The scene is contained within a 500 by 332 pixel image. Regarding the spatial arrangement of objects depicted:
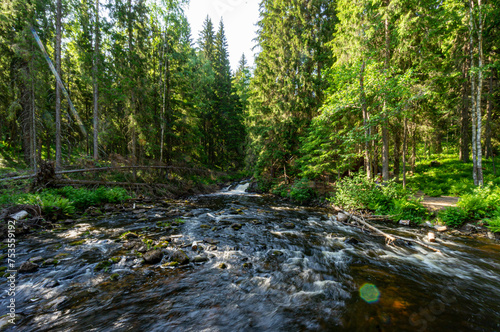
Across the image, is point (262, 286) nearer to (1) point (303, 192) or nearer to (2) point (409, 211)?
(2) point (409, 211)

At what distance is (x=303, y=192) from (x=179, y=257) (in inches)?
437

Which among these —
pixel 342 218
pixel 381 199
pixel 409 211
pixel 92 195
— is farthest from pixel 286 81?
pixel 92 195

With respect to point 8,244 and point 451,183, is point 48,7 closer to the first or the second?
point 8,244

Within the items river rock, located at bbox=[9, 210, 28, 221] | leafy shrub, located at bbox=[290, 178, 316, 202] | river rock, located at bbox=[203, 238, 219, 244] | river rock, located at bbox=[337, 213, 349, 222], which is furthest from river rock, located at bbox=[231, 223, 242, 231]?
river rock, located at bbox=[9, 210, 28, 221]

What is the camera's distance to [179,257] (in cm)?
493

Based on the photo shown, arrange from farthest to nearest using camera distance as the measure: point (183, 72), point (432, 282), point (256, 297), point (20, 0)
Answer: point (183, 72) → point (20, 0) → point (432, 282) → point (256, 297)

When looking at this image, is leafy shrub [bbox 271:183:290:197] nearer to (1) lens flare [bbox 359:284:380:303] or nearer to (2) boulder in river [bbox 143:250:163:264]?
(1) lens flare [bbox 359:284:380:303]

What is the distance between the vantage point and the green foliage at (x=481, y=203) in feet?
22.6

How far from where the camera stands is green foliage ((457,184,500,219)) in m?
6.89

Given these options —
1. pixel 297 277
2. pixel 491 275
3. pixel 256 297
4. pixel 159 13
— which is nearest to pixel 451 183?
pixel 491 275

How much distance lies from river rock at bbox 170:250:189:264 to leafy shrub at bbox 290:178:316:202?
10.7 meters

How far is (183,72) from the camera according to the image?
16797 millimetres

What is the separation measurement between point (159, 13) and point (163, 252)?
1929 cm

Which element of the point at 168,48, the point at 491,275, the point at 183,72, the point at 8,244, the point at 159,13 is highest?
the point at 159,13
